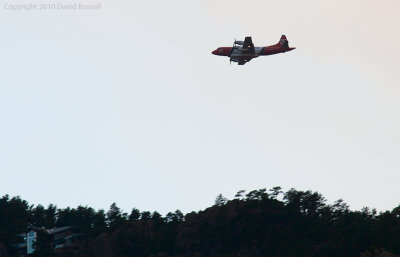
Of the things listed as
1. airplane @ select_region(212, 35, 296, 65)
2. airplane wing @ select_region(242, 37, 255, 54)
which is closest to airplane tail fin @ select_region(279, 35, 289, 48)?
airplane @ select_region(212, 35, 296, 65)

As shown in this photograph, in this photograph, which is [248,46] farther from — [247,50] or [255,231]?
[255,231]

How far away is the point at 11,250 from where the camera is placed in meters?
146

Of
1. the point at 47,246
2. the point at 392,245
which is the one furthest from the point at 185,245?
the point at 392,245

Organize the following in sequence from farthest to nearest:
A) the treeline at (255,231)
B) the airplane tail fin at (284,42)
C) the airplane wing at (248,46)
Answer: the treeline at (255,231)
the airplane tail fin at (284,42)
the airplane wing at (248,46)

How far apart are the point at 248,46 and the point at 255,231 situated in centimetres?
3418

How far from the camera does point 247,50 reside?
9794 cm

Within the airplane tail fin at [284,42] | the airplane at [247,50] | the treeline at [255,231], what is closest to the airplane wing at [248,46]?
the airplane at [247,50]

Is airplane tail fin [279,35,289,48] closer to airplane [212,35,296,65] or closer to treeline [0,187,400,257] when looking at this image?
airplane [212,35,296,65]

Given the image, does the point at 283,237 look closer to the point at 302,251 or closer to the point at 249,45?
the point at 302,251

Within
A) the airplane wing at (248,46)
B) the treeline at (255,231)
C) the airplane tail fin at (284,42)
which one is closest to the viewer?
the airplane wing at (248,46)

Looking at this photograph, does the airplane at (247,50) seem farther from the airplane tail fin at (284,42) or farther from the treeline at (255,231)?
the treeline at (255,231)

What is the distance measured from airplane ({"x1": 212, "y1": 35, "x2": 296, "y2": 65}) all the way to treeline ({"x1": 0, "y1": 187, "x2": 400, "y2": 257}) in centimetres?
2402

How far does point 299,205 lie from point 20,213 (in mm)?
52412

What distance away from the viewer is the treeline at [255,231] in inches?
4363
